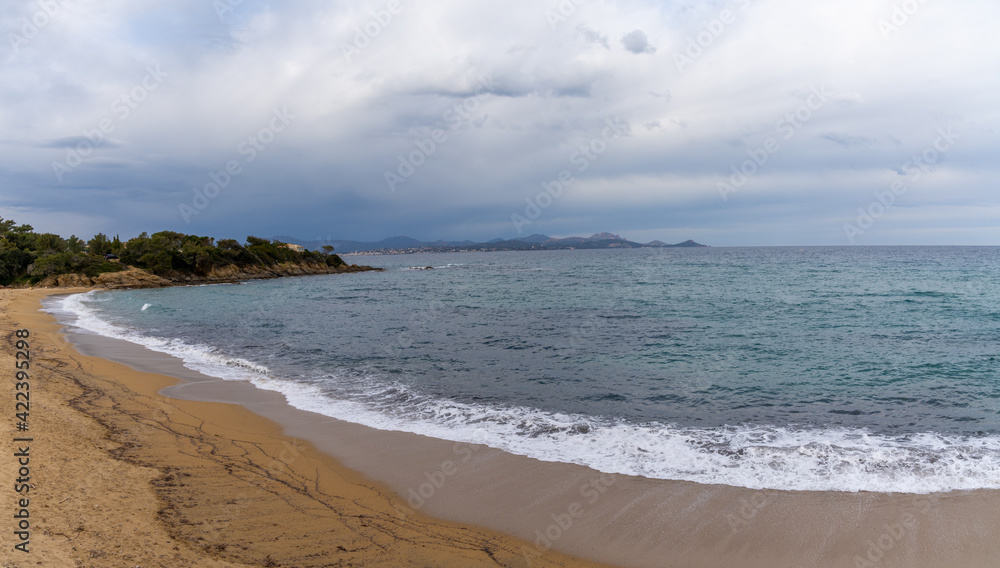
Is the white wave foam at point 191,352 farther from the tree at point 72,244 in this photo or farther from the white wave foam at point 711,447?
the tree at point 72,244

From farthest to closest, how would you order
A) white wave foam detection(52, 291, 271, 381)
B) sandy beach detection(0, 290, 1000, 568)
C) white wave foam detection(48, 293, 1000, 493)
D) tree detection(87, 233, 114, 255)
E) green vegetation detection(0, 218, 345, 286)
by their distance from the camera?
tree detection(87, 233, 114, 255)
green vegetation detection(0, 218, 345, 286)
white wave foam detection(52, 291, 271, 381)
white wave foam detection(48, 293, 1000, 493)
sandy beach detection(0, 290, 1000, 568)

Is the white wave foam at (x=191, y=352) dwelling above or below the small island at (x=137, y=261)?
below

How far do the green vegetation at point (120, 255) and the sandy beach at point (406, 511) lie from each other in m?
64.9

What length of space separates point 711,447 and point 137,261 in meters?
79.9

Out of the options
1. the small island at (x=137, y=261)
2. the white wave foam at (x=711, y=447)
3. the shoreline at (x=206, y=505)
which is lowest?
the white wave foam at (x=711, y=447)

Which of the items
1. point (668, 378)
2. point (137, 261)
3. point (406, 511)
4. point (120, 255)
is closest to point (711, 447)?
point (668, 378)

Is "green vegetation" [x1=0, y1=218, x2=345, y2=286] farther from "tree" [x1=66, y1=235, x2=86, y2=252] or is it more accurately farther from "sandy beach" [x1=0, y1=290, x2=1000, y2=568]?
"sandy beach" [x1=0, y1=290, x2=1000, y2=568]

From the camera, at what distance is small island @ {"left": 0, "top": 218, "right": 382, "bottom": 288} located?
57594mm

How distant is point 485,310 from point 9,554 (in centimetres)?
2880

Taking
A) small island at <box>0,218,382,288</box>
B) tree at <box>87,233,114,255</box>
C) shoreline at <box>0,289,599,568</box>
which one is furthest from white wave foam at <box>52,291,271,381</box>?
tree at <box>87,233,114,255</box>

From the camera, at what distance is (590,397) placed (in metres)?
13.1

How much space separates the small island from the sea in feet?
113

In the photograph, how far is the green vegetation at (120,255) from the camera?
189 ft

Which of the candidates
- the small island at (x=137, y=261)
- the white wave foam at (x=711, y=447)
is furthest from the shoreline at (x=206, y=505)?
the small island at (x=137, y=261)
